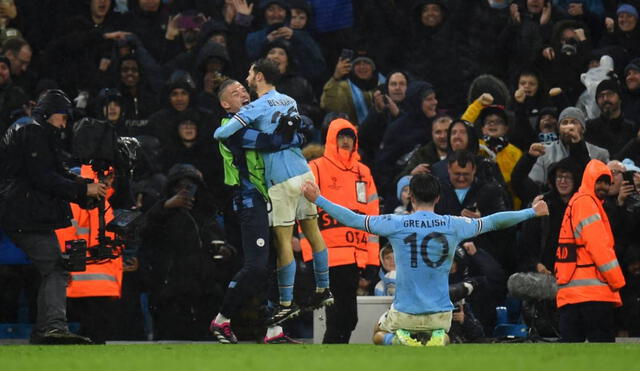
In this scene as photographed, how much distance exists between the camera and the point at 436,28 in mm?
19328

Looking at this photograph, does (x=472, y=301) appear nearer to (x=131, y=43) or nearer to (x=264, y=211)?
(x=264, y=211)

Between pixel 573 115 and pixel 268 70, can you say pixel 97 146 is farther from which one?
pixel 573 115

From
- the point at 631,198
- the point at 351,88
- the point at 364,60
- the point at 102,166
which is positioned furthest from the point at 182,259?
the point at 631,198

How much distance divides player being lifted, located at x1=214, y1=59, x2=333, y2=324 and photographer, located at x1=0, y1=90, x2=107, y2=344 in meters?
1.90

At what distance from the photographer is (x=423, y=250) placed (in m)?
11.8

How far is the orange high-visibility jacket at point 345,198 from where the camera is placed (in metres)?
14.1

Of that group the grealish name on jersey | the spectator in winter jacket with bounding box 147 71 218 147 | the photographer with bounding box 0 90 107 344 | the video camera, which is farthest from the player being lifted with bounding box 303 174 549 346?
the spectator in winter jacket with bounding box 147 71 218 147

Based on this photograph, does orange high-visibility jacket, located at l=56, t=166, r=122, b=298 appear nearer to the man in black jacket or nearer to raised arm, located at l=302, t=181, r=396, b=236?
raised arm, located at l=302, t=181, r=396, b=236

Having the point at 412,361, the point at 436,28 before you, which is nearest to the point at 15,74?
the point at 436,28

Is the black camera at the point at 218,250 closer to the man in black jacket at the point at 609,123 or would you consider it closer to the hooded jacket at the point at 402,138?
the hooded jacket at the point at 402,138

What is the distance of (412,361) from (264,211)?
11.7 ft

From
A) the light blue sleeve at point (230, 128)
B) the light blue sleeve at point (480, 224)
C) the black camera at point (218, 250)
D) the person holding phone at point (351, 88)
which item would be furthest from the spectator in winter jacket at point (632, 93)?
the light blue sleeve at point (230, 128)

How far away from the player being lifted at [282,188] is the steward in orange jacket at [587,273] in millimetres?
2674

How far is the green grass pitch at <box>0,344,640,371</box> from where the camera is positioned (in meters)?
9.16
